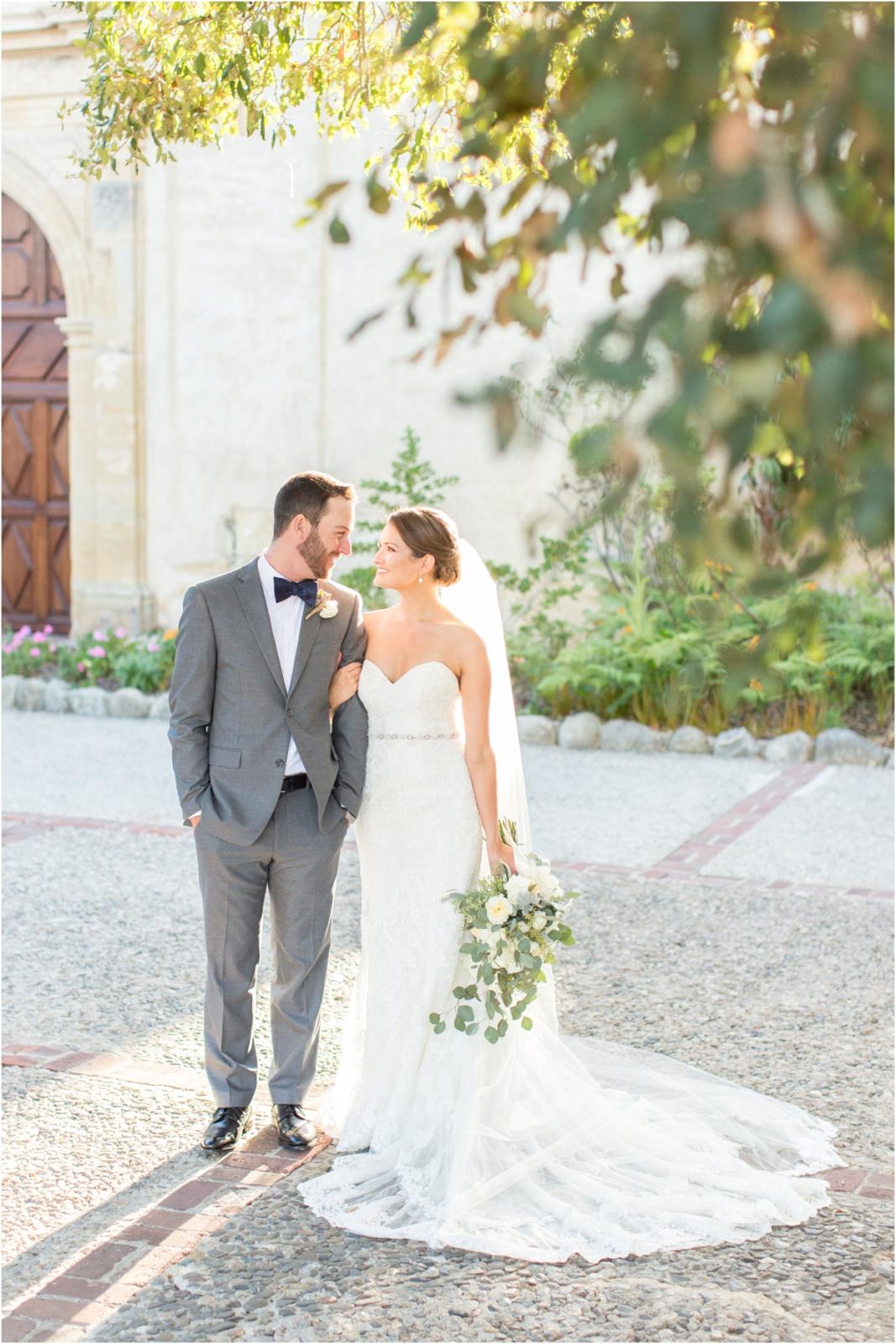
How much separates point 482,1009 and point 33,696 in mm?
8781

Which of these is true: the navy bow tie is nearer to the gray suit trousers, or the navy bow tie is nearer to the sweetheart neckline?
the sweetheart neckline

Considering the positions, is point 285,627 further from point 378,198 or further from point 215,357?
point 215,357

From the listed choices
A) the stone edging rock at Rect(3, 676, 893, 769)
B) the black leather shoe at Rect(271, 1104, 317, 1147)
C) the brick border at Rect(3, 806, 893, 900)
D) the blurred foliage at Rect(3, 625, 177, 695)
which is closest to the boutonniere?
the black leather shoe at Rect(271, 1104, 317, 1147)

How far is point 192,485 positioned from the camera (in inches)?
519

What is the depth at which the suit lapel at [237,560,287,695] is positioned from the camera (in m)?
4.01

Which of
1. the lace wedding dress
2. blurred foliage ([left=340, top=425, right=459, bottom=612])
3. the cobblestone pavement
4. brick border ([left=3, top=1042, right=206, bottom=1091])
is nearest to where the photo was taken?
the cobblestone pavement

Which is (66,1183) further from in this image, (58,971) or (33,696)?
(33,696)

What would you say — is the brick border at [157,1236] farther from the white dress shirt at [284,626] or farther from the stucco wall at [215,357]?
the stucco wall at [215,357]

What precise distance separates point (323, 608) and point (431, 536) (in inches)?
14.6

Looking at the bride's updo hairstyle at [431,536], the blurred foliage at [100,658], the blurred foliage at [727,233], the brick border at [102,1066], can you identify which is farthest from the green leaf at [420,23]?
the blurred foliage at [100,658]

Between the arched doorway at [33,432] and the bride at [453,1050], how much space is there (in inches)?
423

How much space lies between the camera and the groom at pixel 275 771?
401cm

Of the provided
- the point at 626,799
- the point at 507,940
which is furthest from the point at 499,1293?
the point at 626,799

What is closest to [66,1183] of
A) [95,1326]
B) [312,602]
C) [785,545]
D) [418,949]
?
[95,1326]
